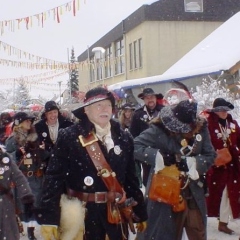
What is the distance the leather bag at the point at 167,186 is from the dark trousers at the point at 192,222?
0.22 m

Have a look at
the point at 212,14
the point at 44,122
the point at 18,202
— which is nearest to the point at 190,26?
the point at 212,14

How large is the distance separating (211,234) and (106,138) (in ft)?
12.5

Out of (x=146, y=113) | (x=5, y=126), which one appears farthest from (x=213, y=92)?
(x=146, y=113)

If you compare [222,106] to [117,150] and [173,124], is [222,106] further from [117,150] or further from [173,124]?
[117,150]

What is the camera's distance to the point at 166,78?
69.6ft

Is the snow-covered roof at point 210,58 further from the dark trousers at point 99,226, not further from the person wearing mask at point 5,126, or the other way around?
the dark trousers at point 99,226

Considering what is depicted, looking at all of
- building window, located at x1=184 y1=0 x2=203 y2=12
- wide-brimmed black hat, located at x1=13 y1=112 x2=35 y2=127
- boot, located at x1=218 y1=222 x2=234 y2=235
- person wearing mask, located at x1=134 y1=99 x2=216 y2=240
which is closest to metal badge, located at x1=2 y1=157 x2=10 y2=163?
person wearing mask, located at x1=134 y1=99 x2=216 y2=240

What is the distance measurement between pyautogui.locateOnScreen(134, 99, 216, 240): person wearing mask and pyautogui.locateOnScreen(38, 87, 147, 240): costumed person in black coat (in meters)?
0.80

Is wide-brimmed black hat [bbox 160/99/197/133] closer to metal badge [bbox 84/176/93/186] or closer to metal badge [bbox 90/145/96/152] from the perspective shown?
metal badge [bbox 90/145/96/152]

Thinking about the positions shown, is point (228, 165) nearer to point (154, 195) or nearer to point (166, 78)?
point (154, 195)

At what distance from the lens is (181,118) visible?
5039 millimetres

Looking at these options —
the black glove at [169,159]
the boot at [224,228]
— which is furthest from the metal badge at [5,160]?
the boot at [224,228]

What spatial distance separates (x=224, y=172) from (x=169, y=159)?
2684 millimetres

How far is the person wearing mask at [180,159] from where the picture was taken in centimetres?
503
